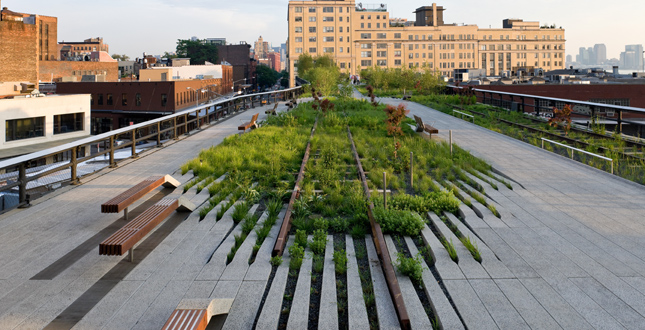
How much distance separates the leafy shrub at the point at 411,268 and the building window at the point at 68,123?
45936mm

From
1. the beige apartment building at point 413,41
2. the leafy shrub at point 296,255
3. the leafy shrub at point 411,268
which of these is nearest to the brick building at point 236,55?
the beige apartment building at point 413,41

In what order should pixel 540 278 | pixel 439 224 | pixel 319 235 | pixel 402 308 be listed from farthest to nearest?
pixel 439 224 → pixel 319 235 → pixel 540 278 → pixel 402 308

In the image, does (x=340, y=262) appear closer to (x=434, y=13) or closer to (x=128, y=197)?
(x=128, y=197)

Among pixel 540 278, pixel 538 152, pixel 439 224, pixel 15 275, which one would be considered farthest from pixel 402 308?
pixel 538 152

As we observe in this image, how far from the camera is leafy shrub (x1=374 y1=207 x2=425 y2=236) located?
7.34 metres

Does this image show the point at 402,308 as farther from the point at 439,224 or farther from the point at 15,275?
the point at 15,275

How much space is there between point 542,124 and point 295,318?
63.4 feet

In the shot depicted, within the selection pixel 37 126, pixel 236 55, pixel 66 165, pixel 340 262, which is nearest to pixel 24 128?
pixel 37 126

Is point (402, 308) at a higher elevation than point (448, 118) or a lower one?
lower

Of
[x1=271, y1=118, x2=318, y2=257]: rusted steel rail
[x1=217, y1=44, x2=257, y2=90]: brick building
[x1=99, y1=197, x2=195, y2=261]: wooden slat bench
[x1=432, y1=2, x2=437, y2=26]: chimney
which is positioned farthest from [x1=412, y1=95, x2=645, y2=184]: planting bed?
[x1=432, y1=2, x2=437, y2=26]: chimney

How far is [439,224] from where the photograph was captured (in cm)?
779

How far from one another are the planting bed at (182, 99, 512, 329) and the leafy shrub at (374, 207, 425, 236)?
2cm

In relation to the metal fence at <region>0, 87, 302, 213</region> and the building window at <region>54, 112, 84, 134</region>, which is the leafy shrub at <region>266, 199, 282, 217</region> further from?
the building window at <region>54, 112, 84, 134</region>

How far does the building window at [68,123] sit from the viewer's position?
44713 millimetres
